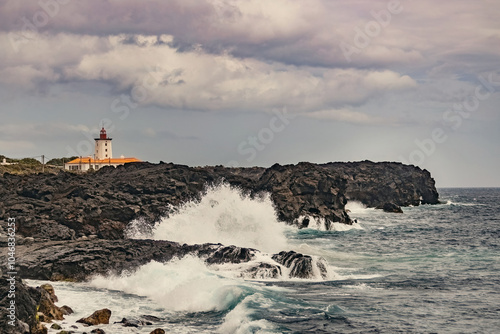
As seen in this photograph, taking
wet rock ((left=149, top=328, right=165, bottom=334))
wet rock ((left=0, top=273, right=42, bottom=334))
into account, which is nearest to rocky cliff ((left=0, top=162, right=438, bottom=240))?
wet rock ((left=0, top=273, right=42, bottom=334))

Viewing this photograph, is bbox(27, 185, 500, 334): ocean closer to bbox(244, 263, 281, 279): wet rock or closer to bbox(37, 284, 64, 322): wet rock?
bbox(37, 284, 64, 322): wet rock

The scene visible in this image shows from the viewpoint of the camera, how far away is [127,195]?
48062 millimetres

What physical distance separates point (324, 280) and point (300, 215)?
40.0 meters

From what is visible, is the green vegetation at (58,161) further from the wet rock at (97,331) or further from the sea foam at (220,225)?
the wet rock at (97,331)

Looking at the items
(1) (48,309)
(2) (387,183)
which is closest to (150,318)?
(1) (48,309)

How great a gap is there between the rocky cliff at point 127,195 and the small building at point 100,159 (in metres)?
39.3

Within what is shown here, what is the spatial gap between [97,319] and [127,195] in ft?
95.7

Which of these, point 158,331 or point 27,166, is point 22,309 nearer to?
point 158,331

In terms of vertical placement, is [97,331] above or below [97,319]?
below

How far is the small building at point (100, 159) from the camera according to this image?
108188mm

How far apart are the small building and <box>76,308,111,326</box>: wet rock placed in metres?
90.1

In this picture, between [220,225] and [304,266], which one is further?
[220,225]

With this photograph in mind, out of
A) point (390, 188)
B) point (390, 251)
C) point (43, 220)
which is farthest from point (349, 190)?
point (43, 220)

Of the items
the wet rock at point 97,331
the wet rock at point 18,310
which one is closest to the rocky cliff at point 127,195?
the wet rock at point 18,310
